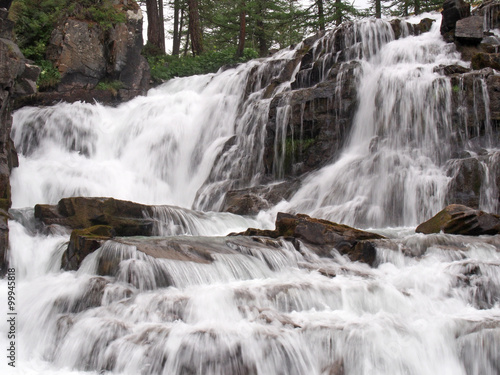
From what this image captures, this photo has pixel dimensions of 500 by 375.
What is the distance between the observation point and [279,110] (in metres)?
14.8

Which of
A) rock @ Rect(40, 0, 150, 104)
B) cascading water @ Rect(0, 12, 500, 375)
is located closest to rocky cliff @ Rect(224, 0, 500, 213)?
cascading water @ Rect(0, 12, 500, 375)

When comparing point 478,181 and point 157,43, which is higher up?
point 157,43

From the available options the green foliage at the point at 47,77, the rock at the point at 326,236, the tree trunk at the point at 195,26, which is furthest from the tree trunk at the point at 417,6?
the rock at the point at 326,236

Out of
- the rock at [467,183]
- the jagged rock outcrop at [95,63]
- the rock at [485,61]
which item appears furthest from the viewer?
the jagged rock outcrop at [95,63]

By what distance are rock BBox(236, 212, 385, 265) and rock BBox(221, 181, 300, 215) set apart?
344 centimetres

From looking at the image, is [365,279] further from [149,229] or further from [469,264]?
[149,229]

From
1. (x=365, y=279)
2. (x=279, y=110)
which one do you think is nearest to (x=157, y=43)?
(x=279, y=110)

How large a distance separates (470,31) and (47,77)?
14.6 metres

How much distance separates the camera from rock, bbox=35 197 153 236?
9820mm

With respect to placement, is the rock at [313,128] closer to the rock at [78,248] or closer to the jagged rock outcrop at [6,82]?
A: the jagged rock outcrop at [6,82]

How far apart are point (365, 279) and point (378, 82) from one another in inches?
327

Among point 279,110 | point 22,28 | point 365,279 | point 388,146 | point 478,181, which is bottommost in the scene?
point 365,279

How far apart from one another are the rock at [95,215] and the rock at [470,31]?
1111 cm

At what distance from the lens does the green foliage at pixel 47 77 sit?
59.9ft
